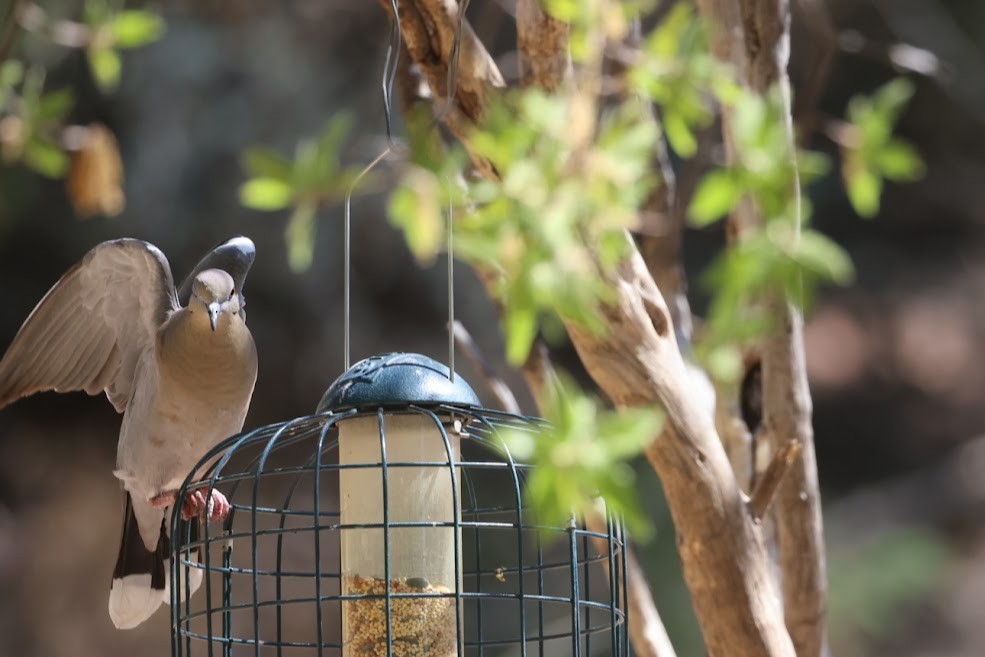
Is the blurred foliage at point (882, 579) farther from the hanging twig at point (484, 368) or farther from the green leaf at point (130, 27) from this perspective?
the green leaf at point (130, 27)

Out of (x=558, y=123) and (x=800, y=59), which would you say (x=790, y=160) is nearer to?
(x=558, y=123)

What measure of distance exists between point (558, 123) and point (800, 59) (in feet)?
21.6

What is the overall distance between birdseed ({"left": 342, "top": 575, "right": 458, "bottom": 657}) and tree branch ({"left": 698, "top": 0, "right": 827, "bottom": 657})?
107 cm

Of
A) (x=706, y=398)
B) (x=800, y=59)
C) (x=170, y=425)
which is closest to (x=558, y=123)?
(x=706, y=398)

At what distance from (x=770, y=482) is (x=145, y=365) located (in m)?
1.75

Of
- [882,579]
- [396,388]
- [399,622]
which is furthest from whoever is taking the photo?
[882,579]

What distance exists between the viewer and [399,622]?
282cm

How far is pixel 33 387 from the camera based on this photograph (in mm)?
3816

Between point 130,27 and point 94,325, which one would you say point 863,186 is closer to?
point 130,27

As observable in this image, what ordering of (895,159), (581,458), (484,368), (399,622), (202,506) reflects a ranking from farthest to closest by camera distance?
(484,368)
(202,506)
(399,622)
(895,159)
(581,458)

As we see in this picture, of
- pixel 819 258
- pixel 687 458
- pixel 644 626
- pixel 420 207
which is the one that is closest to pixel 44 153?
pixel 420 207

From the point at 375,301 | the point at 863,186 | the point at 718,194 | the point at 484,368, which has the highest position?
the point at 375,301

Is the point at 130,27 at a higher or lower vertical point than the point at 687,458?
higher

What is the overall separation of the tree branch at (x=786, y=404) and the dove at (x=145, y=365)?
1.38 m
